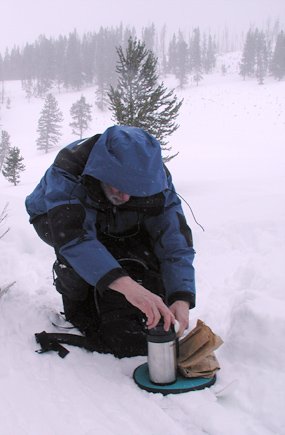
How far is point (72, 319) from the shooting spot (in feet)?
8.72

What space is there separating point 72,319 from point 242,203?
16.6 feet

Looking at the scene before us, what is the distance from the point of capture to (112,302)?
241cm

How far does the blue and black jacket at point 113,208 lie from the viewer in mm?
1919

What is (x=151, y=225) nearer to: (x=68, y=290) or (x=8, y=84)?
(x=68, y=290)

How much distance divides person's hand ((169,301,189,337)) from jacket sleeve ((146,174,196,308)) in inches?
1.5

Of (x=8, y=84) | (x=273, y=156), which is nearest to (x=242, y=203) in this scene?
(x=273, y=156)

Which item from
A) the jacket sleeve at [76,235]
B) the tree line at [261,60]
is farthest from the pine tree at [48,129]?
the jacket sleeve at [76,235]

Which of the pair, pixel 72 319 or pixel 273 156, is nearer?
pixel 72 319

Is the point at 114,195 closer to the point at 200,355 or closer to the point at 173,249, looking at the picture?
the point at 173,249

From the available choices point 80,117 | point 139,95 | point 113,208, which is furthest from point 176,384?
point 80,117

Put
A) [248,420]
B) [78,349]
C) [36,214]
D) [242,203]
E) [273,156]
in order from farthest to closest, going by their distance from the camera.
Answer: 1. [273,156]
2. [242,203]
3. [36,214]
4. [78,349]
5. [248,420]

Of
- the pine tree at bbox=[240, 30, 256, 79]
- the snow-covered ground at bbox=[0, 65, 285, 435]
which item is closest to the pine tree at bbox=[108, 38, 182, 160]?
the snow-covered ground at bbox=[0, 65, 285, 435]

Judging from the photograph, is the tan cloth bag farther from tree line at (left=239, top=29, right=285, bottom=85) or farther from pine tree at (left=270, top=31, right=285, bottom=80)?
pine tree at (left=270, top=31, right=285, bottom=80)

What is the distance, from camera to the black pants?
7.60 feet
